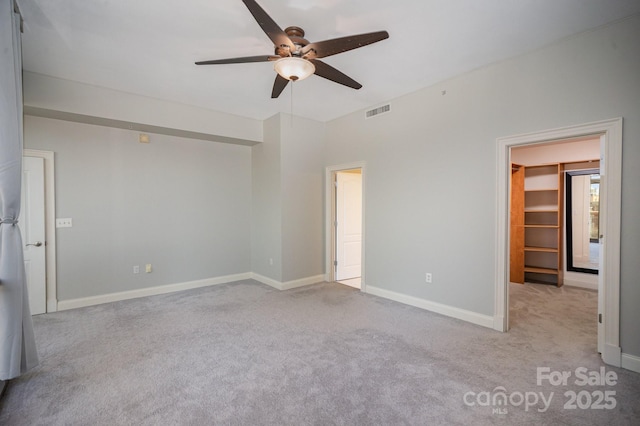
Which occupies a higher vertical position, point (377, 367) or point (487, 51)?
point (487, 51)

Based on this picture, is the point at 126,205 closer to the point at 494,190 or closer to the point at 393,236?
the point at 393,236

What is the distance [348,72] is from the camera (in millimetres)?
3441

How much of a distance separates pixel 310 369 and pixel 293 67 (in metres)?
2.49

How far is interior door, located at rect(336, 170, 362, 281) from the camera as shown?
550 centimetres

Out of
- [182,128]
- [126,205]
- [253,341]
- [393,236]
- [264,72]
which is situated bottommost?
[253,341]

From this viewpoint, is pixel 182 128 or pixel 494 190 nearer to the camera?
pixel 494 190

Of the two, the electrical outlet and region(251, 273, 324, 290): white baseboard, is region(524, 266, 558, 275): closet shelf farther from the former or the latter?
the electrical outlet

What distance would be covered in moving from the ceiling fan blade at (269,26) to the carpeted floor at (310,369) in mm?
2565

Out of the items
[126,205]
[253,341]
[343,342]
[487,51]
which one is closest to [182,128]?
[126,205]

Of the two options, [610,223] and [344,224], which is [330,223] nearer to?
[344,224]

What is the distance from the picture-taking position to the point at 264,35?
2.72m

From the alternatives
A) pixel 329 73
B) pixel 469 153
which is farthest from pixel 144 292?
pixel 469 153

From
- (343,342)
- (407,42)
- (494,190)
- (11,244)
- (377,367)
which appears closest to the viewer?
(11,244)

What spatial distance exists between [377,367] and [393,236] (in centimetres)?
212
